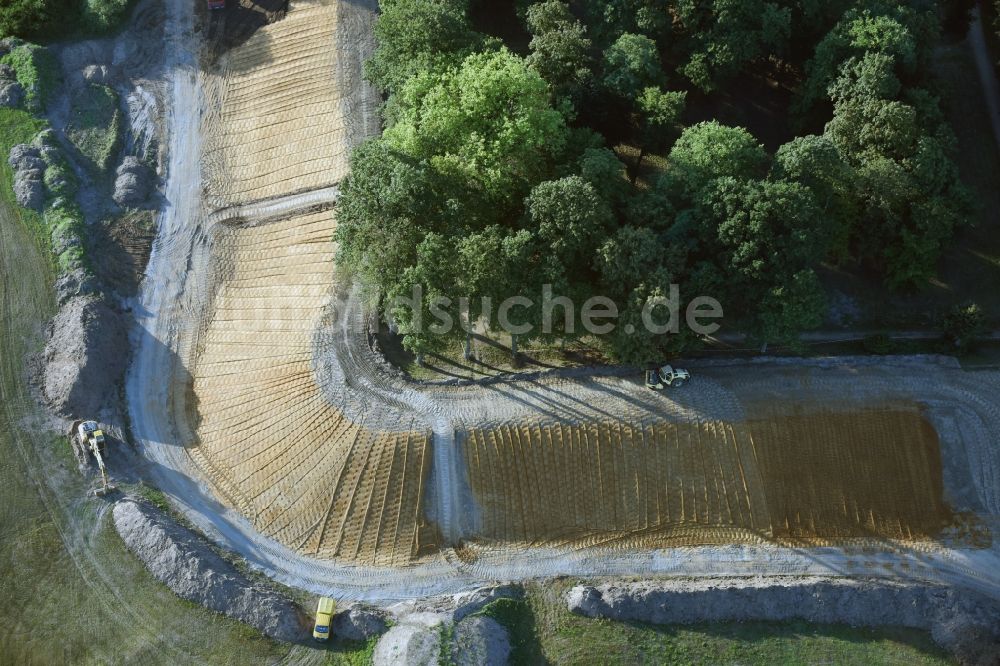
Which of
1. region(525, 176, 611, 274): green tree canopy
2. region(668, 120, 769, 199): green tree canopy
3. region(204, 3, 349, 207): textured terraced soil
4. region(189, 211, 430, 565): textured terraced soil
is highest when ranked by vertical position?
region(204, 3, 349, 207): textured terraced soil

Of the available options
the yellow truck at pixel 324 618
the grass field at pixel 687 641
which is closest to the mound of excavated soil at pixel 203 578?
the yellow truck at pixel 324 618

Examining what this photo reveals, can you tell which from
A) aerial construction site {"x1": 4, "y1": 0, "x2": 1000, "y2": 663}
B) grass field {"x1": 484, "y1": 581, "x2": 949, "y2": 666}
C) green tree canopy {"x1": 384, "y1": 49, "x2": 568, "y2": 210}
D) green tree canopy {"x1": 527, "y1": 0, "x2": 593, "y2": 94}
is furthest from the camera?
green tree canopy {"x1": 527, "y1": 0, "x2": 593, "y2": 94}

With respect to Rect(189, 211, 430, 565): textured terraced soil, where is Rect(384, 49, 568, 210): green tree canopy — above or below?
above

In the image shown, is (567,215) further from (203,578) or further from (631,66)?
(203,578)

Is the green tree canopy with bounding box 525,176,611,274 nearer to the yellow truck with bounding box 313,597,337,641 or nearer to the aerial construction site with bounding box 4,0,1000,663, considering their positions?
the aerial construction site with bounding box 4,0,1000,663

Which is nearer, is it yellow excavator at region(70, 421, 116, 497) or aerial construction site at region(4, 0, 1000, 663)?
aerial construction site at region(4, 0, 1000, 663)

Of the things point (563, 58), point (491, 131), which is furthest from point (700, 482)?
point (563, 58)

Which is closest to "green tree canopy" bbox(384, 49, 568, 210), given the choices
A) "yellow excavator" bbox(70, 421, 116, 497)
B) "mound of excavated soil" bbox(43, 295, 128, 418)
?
"mound of excavated soil" bbox(43, 295, 128, 418)
